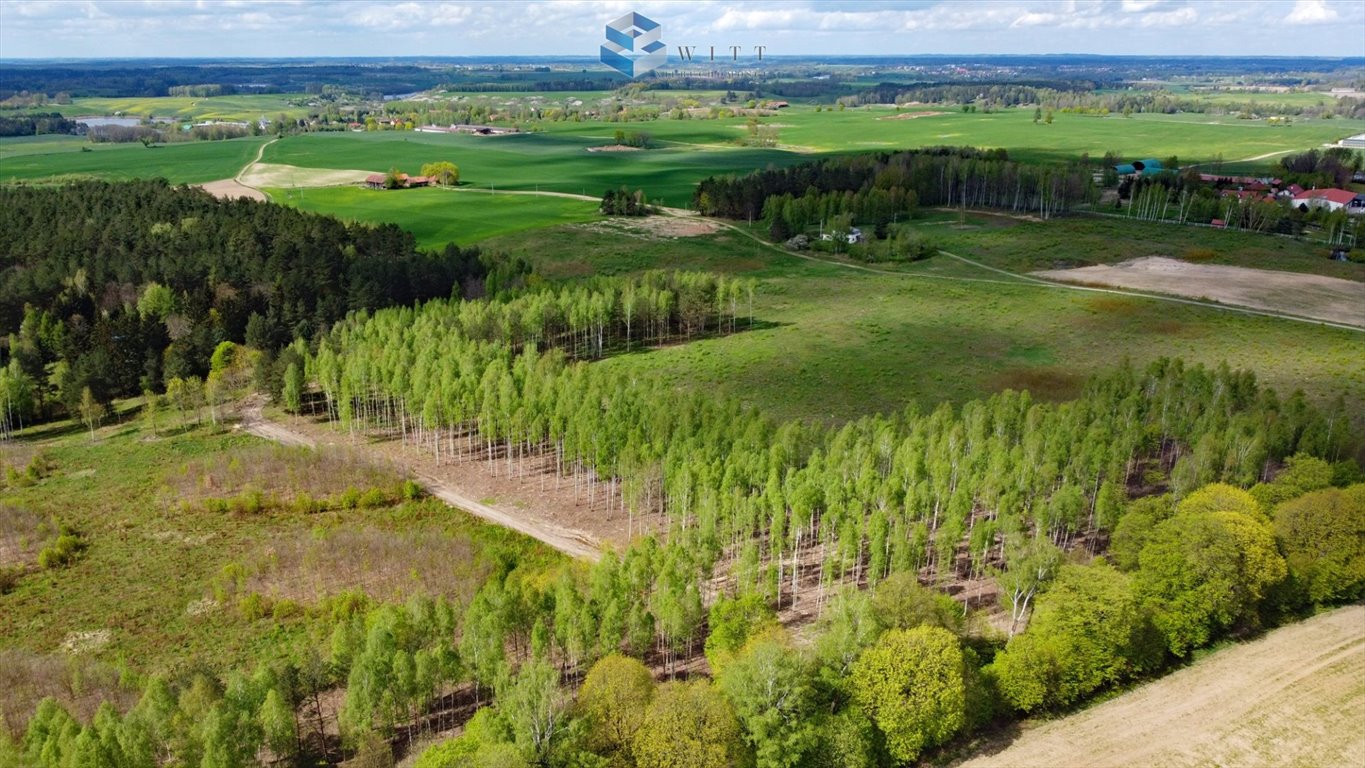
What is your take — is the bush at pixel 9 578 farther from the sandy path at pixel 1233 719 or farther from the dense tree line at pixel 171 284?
the sandy path at pixel 1233 719

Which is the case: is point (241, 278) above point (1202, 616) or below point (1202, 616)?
above

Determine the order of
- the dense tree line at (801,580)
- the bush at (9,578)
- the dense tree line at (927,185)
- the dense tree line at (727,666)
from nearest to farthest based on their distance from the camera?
the dense tree line at (727,666)
the dense tree line at (801,580)
the bush at (9,578)
the dense tree line at (927,185)

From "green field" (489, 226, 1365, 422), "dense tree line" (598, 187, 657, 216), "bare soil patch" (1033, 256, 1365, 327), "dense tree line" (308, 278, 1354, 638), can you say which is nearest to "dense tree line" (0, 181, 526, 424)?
"dense tree line" (308, 278, 1354, 638)

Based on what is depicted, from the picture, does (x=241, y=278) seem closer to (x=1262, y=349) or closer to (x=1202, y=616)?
(x=1202, y=616)

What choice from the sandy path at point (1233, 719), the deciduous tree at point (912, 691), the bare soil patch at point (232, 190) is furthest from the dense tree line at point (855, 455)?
the bare soil patch at point (232, 190)

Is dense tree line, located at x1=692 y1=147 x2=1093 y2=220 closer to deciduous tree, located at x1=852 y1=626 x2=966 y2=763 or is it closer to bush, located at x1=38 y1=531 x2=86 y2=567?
bush, located at x1=38 y1=531 x2=86 y2=567

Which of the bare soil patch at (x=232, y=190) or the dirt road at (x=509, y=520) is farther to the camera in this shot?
the bare soil patch at (x=232, y=190)

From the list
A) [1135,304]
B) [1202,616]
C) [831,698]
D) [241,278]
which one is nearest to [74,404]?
[241,278]
